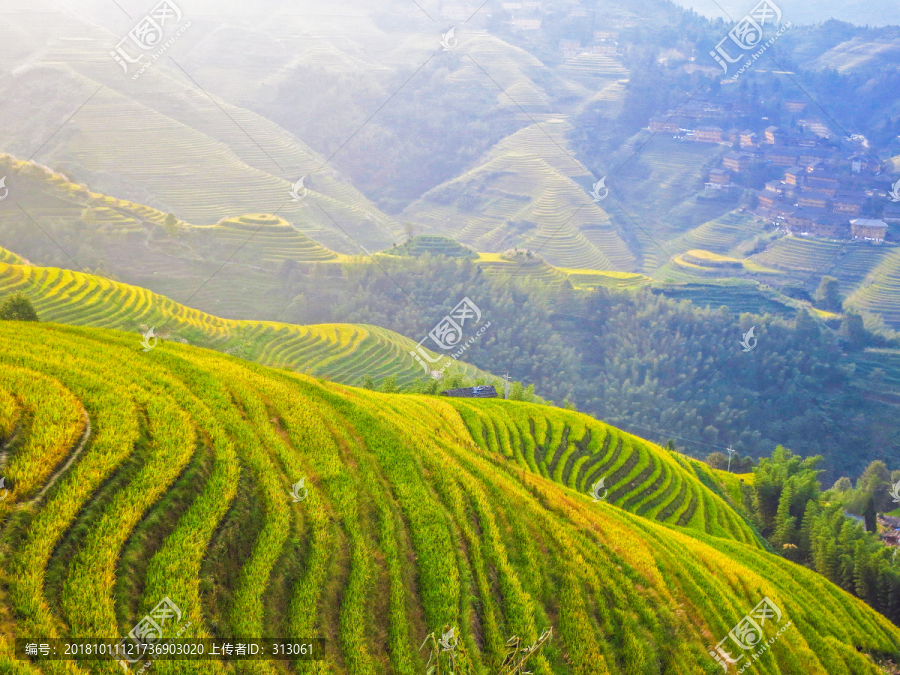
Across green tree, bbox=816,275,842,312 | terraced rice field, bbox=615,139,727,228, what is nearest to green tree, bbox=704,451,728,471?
green tree, bbox=816,275,842,312

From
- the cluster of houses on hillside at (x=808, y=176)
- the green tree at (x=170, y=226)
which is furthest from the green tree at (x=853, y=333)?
the green tree at (x=170, y=226)

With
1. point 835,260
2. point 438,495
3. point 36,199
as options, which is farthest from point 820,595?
point 835,260

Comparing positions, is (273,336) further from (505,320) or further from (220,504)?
(220,504)

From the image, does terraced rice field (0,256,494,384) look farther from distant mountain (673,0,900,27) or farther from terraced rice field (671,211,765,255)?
distant mountain (673,0,900,27)

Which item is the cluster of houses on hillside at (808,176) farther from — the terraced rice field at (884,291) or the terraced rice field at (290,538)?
the terraced rice field at (290,538)

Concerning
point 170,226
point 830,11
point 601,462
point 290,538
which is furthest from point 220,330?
point 830,11

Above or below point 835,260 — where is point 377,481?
below

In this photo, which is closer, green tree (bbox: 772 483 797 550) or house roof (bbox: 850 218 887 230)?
green tree (bbox: 772 483 797 550)
